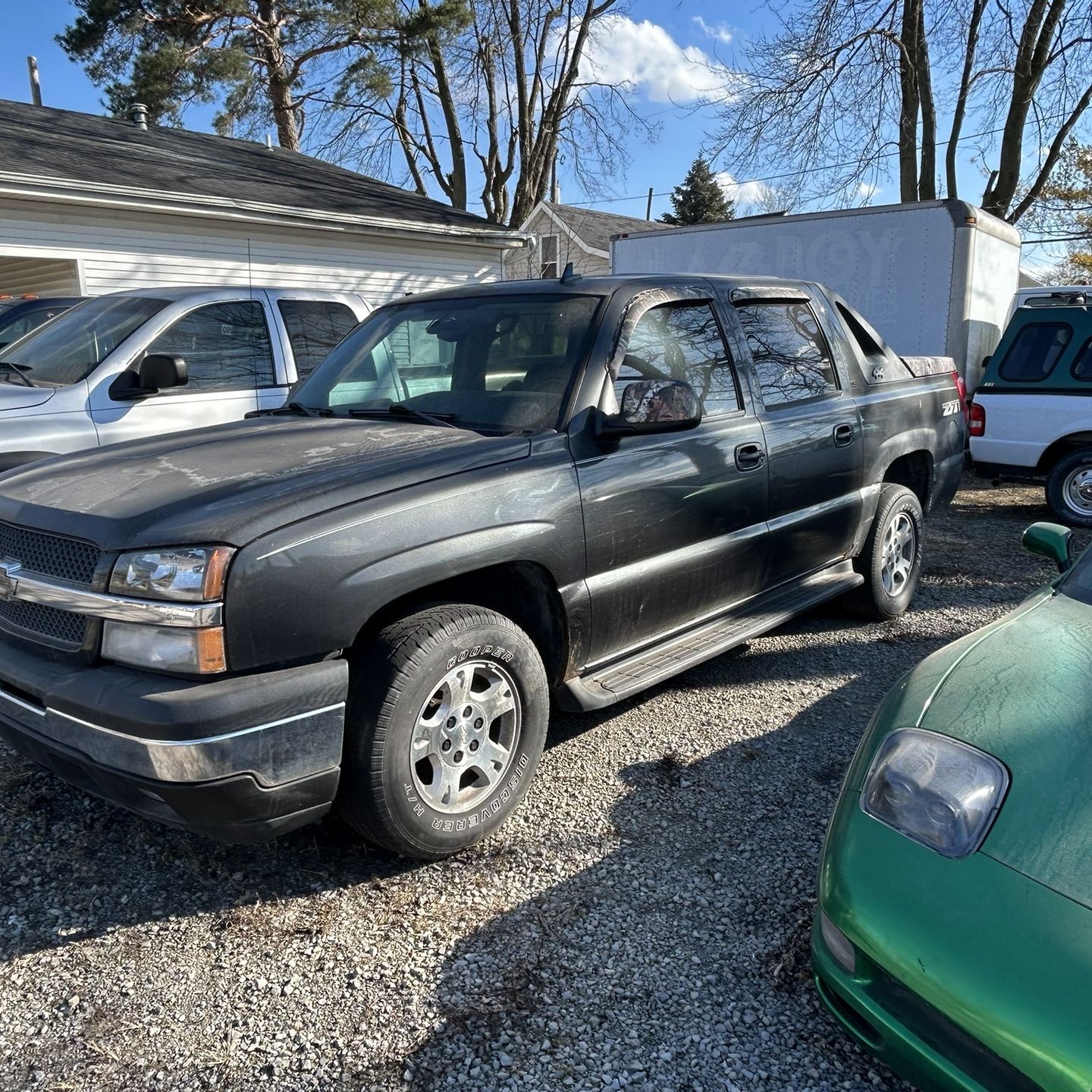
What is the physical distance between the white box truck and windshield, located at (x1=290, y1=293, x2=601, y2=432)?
23.8 feet

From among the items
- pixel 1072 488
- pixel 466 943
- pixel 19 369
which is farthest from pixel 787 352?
pixel 1072 488

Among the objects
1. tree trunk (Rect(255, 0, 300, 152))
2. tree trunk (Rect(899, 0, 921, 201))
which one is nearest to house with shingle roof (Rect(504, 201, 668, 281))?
tree trunk (Rect(255, 0, 300, 152))

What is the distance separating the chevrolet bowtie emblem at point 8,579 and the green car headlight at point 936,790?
8.05 ft

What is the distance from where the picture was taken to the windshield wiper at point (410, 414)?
11.5ft

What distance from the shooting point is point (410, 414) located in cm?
359

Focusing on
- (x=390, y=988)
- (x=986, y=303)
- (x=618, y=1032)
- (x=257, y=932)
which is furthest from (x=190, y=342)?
(x=986, y=303)

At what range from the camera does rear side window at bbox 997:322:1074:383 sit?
8.29 metres

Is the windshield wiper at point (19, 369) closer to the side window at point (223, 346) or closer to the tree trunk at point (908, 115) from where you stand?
the side window at point (223, 346)

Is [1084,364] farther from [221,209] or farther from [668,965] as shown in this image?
[221,209]

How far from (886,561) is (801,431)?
1348 millimetres

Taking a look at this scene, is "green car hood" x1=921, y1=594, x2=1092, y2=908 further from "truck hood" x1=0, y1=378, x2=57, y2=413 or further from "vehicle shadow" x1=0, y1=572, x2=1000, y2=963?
"truck hood" x1=0, y1=378, x2=57, y2=413

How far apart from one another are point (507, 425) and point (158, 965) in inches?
80.3

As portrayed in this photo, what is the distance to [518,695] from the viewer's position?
3.07 metres

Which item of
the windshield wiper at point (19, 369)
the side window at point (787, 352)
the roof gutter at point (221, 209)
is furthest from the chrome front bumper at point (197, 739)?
the roof gutter at point (221, 209)
